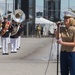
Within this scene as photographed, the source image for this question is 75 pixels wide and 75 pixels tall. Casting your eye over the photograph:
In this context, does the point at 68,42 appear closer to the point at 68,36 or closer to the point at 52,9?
the point at 68,36

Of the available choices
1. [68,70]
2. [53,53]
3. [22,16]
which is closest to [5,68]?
[53,53]

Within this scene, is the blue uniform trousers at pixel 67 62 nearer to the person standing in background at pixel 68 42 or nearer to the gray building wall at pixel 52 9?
the person standing in background at pixel 68 42

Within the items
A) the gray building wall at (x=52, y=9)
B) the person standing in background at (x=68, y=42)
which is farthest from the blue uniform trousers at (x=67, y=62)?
the gray building wall at (x=52, y=9)

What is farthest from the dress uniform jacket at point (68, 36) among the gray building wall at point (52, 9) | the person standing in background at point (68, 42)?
A: the gray building wall at point (52, 9)

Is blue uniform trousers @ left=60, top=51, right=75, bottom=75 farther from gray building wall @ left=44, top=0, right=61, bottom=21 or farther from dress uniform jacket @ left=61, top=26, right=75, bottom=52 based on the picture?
gray building wall @ left=44, top=0, right=61, bottom=21

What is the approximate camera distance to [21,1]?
57.4 meters

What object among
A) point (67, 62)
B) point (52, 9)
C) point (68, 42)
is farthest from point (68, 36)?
point (52, 9)

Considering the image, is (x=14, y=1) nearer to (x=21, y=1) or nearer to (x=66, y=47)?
(x=21, y=1)

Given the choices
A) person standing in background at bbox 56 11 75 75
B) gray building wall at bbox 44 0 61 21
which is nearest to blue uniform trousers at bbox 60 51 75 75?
person standing in background at bbox 56 11 75 75

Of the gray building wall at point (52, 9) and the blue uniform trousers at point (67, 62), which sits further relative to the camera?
the gray building wall at point (52, 9)

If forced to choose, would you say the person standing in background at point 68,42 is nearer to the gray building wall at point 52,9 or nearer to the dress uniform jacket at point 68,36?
the dress uniform jacket at point 68,36

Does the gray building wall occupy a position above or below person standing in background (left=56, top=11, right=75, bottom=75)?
below

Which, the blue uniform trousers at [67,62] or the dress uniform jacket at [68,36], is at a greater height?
the dress uniform jacket at [68,36]

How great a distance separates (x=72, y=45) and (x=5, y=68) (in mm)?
5695
